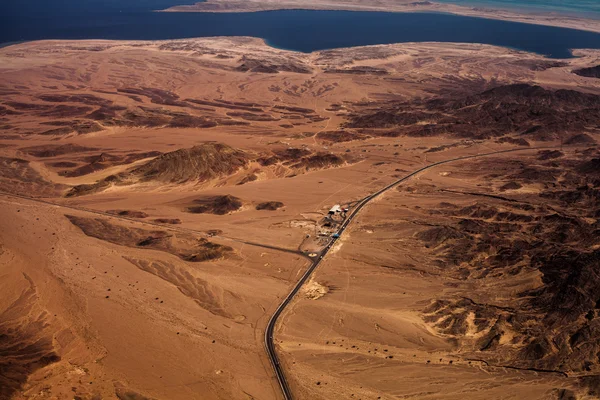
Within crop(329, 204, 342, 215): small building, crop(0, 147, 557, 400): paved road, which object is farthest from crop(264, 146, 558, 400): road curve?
crop(329, 204, 342, 215): small building

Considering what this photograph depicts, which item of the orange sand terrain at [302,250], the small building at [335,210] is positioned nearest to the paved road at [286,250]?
the orange sand terrain at [302,250]

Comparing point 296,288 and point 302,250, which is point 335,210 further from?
point 296,288

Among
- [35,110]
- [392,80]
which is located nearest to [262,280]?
[35,110]

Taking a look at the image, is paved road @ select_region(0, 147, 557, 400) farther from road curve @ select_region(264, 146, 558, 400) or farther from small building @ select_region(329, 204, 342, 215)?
small building @ select_region(329, 204, 342, 215)

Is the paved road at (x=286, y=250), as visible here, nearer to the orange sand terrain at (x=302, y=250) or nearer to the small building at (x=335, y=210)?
the orange sand terrain at (x=302, y=250)

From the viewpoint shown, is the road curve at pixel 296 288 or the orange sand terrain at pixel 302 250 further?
the orange sand terrain at pixel 302 250

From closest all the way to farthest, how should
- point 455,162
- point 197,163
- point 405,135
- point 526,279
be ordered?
point 526,279 < point 197,163 < point 455,162 < point 405,135

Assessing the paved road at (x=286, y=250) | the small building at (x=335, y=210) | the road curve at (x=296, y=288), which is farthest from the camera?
the small building at (x=335, y=210)

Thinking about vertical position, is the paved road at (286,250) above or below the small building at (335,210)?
below

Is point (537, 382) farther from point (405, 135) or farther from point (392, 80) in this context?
point (392, 80)

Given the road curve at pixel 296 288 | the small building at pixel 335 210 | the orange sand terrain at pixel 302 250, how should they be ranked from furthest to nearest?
the small building at pixel 335 210
the orange sand terrain at pixel 302 250
the road curve at pixel 296 288
